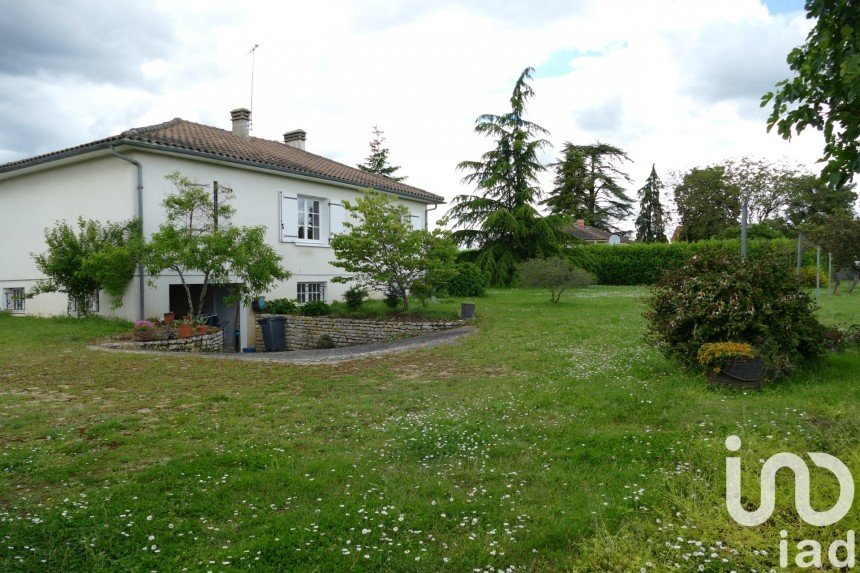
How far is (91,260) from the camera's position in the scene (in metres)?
12.8

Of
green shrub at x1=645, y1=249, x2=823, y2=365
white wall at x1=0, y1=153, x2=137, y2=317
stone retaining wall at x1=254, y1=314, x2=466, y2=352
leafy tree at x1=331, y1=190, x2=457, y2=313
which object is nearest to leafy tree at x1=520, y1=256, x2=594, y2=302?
leafy tree at x1=331, y1=190, x2=457, y2=313

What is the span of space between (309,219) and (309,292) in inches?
92.3

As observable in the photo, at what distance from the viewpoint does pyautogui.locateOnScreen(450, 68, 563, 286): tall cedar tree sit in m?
25.6

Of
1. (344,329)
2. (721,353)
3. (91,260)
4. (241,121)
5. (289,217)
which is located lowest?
(344,329)

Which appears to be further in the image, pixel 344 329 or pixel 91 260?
pixel 344 329

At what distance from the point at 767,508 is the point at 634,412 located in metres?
2.35

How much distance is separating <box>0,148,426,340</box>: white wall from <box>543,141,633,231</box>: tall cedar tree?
35.1 m

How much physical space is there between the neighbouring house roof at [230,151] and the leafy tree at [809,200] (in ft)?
111

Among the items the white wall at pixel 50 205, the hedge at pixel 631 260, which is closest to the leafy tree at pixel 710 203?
the hedge at pixel 631 260

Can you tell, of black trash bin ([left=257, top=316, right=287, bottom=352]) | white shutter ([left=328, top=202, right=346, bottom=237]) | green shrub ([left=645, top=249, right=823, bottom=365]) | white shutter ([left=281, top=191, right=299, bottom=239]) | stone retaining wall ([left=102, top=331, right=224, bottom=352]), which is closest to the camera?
green shrub ([left=645, top=249, right=823, bottom=365])

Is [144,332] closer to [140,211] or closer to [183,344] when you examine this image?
[183,344]

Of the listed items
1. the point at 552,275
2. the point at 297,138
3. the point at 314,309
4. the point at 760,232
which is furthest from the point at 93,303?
the point at 760,232

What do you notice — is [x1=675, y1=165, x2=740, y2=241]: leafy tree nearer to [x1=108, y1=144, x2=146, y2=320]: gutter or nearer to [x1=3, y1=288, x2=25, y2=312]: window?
[x1=108, y1=144, x2=146, y2=320]: gutter

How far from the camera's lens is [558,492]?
13.0 feet
